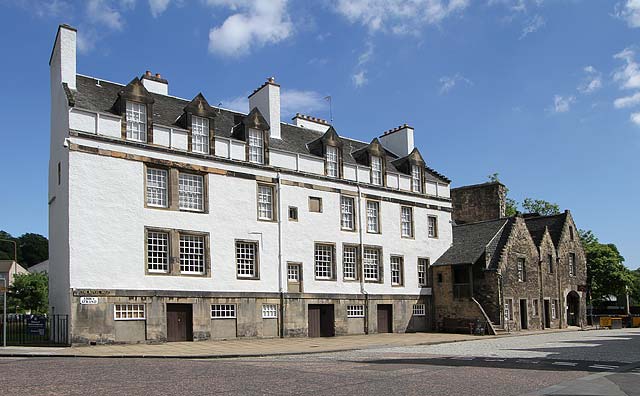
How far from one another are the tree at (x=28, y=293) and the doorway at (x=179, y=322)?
46.3 meters

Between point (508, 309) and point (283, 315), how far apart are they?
15549 mm

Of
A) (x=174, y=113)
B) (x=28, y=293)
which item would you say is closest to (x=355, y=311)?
(x=174, y=113)

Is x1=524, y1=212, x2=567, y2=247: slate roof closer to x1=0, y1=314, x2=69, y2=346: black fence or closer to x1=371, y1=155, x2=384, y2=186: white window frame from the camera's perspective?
x1=371, y1=155, x2=384, y2=186: white window frame

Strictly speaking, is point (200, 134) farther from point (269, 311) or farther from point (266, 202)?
point (269, 311)

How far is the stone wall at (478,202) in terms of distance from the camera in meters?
49.4

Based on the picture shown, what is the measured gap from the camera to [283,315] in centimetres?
3391

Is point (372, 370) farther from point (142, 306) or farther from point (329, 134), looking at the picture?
point (329, 134)

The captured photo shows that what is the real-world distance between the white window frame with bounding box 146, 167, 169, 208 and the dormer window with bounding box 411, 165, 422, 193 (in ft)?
59.6

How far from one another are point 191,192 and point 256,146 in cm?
493

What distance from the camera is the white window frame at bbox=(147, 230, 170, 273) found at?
29.5m

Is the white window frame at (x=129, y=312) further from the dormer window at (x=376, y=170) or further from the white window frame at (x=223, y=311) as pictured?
the dormer window at (x=376, y=170)

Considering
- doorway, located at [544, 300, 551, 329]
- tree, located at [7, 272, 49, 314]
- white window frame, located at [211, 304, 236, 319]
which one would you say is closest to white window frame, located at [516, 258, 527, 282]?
doorway, located at [544, 300, 551, 329]

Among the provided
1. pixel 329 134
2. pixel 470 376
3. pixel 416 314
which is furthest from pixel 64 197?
pixel 416 314

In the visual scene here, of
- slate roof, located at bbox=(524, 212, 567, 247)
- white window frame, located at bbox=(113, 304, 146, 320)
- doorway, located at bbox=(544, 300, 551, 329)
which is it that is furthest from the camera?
slate roof, located at bbox=(524, 212, 567, 247)
